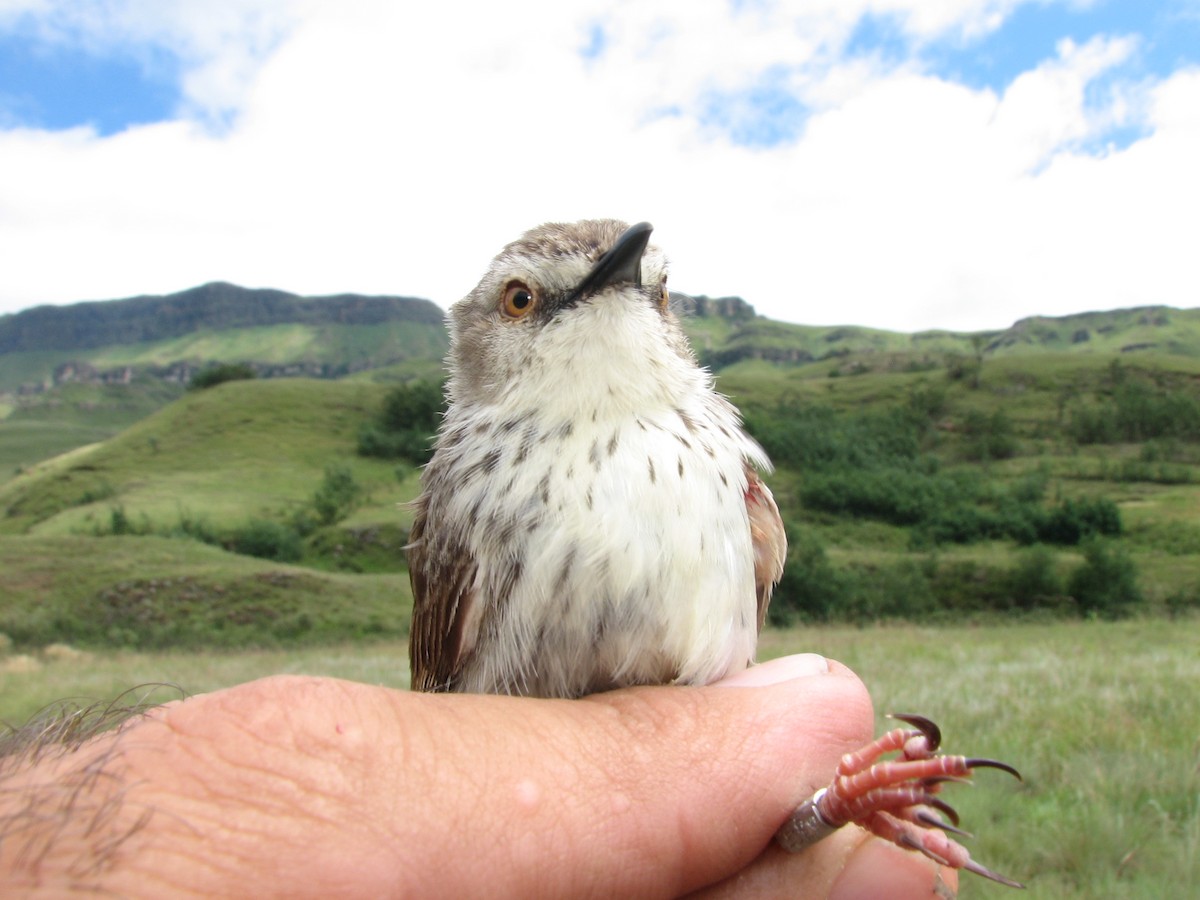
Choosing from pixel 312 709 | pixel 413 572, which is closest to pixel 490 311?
pixel 413 572

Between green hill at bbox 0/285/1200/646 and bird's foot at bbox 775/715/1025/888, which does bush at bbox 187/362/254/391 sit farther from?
bird's foot at bbox 775/715/1025/888

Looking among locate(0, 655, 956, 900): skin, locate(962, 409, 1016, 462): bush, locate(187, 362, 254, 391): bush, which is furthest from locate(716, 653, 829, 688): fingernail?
locate(187, 362, 254, 391): bush

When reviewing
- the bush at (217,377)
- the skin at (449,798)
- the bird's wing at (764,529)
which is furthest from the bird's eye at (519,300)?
the bush at (217,377)

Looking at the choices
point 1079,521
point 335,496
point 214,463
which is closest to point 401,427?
point 335,496

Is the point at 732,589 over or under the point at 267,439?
over

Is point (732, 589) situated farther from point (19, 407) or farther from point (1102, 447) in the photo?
point (19, 407)

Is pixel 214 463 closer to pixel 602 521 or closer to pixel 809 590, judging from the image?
pixel 809 590
